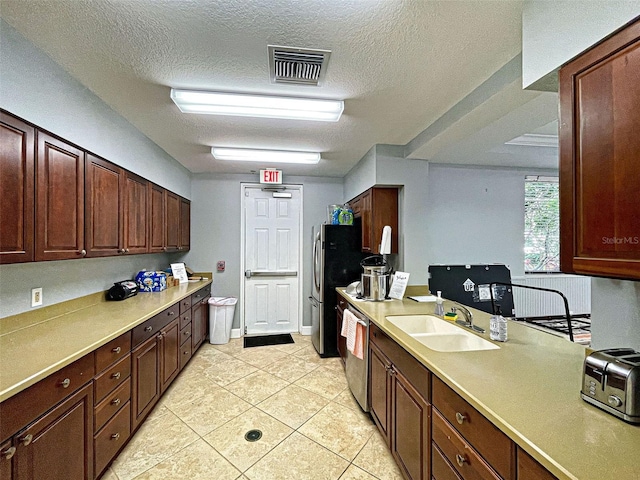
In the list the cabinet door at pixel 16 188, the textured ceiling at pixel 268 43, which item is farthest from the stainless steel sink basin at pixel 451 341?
the cabinet door at pixel 16 188

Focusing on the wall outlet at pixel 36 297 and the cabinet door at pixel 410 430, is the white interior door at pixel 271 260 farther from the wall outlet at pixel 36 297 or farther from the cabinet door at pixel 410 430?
the cabinet door at pixel 410 430

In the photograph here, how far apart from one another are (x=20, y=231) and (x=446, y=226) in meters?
4.05

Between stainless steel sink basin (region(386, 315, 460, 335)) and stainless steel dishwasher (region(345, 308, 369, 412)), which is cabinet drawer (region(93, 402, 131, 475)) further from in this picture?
stainless steel sink basin (region(386, 315, 460, 335))

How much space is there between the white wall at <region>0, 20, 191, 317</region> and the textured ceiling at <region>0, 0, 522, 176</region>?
0.30 ft

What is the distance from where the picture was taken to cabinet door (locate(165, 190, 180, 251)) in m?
3.51

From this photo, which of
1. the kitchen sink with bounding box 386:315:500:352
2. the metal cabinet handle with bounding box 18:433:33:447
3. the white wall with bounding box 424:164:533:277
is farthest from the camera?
the white wall with bounding box 424:164:533:277

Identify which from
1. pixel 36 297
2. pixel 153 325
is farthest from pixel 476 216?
pixel 36 297

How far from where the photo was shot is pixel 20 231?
1.50m

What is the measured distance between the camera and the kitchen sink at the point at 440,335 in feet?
5.94

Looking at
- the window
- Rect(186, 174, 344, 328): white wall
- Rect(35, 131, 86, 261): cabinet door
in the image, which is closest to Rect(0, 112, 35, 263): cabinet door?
Rect(35, 131, 86, 261): cabinet door

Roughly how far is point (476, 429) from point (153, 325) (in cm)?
236

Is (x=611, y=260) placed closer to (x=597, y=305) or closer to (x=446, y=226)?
(x=597, y=305)

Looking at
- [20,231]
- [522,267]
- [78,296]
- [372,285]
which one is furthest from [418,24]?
[522,267]

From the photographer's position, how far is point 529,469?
844mm
